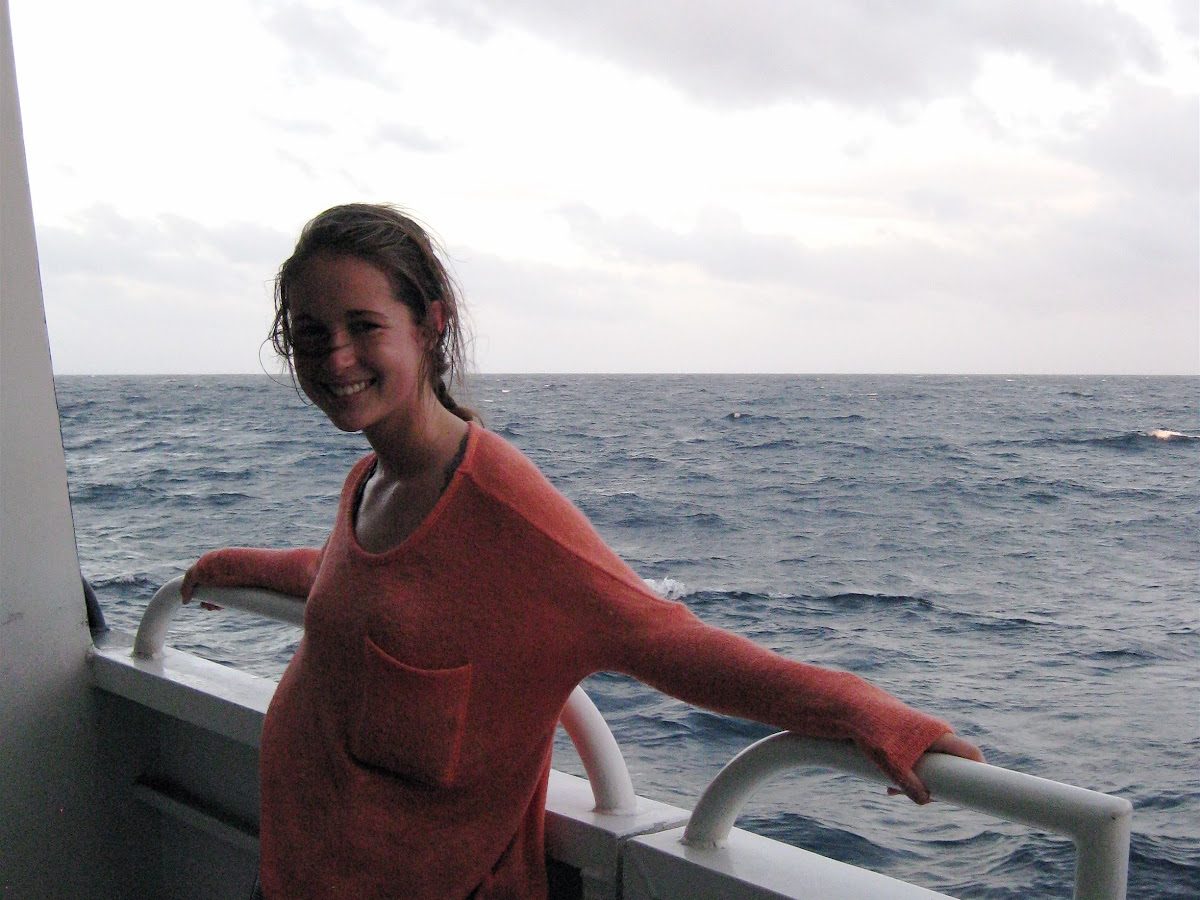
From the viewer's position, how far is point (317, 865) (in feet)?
3.54

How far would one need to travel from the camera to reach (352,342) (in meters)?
1.00

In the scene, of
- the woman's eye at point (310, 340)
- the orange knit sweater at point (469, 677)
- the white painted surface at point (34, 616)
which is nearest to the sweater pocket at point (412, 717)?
the orange knit sweater at point (469, 677)

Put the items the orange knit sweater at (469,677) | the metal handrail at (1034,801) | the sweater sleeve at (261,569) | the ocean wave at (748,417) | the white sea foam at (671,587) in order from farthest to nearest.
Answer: the ocean wave at (748,417), the white sea foam at (671,587), the sweater sleeve at (261,569), the orange knit sweater at (469,677), the metal handrail at (1034,801)

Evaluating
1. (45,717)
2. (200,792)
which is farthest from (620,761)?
(45,717)

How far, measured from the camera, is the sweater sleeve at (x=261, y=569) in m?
1.42

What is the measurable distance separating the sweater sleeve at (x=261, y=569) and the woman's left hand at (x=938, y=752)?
0.75 meters

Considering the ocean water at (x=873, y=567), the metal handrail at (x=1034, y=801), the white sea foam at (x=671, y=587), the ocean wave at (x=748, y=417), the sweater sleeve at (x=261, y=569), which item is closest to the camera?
the metal handrail at (x=1034, y=801)

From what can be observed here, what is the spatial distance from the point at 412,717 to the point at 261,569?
0.54 meters

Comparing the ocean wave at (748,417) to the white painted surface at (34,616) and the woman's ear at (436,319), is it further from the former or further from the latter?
the woman's ear at (436,319)

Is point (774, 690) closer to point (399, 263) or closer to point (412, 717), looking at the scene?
point (412, 717)

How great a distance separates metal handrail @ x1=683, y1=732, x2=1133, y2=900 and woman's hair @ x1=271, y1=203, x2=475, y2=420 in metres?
0.45

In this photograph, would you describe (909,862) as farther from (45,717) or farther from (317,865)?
(317,865)

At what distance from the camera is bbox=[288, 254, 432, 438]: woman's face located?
3.29 feet

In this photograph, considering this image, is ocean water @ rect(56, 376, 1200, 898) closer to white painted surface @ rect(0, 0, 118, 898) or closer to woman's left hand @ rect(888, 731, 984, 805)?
woman's left hand @ rect(888, 731, 984, 805)
